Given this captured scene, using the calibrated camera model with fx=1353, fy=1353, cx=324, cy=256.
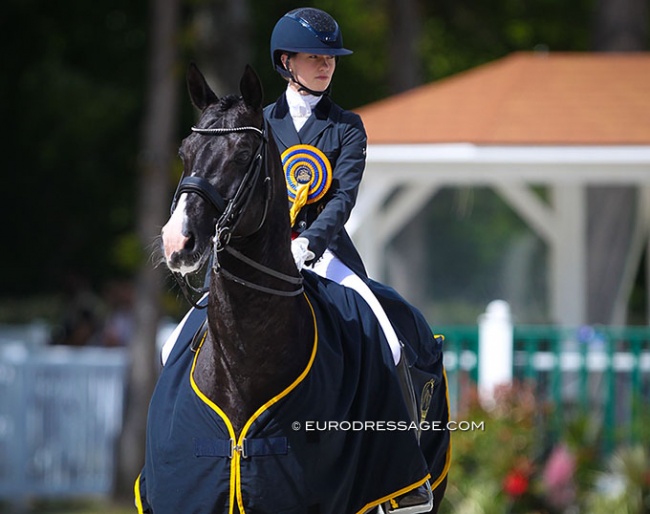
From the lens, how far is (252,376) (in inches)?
188

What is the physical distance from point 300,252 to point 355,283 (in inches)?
24.3

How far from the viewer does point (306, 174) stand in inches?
210

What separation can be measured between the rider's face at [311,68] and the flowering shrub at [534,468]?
507 cm

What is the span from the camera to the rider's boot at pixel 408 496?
5355mm

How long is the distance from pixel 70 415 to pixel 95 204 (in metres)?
10.1

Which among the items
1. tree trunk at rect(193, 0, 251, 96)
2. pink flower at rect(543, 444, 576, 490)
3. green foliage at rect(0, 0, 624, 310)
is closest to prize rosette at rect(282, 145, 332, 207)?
pink flower at rect(543, 444, 576, 490)

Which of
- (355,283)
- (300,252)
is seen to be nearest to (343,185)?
(355,283)

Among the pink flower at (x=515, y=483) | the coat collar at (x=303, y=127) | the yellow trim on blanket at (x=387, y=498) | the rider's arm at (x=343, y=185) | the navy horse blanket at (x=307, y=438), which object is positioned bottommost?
the pink flower at (x=515, y=483)

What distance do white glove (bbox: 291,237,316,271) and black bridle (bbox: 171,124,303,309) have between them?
0.06 metres

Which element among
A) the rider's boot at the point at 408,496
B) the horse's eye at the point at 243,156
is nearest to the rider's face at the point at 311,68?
the horse's eye at the point at 243,156

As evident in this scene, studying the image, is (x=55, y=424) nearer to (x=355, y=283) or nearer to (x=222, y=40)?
(x=222, y=40)

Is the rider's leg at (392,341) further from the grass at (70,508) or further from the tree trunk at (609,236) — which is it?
the tree trunk at (609,236)

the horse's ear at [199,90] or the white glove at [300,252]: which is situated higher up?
the horse's ear at [199,90]

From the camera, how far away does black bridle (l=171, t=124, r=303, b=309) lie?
14.6 ft
